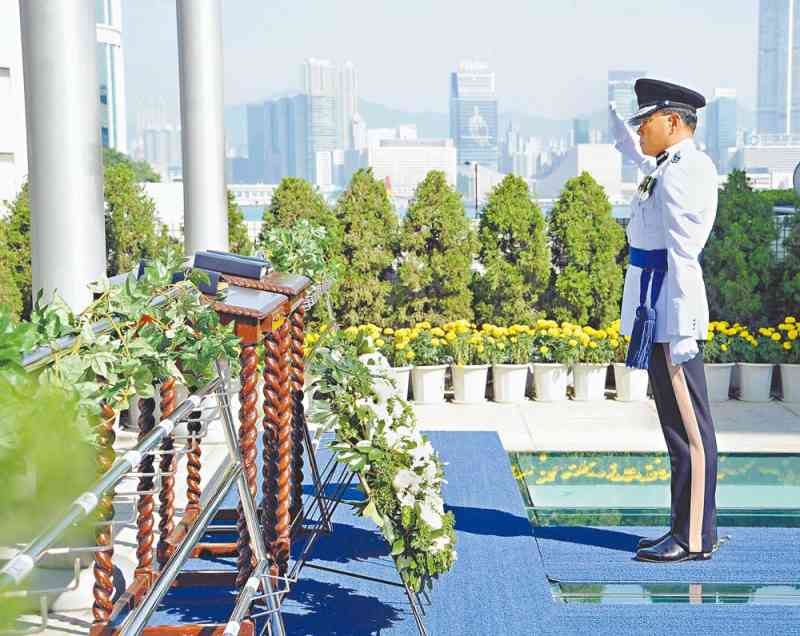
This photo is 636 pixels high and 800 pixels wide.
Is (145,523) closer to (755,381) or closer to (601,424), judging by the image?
(601,424)

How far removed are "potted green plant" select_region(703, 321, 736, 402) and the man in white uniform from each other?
3630 millimetres

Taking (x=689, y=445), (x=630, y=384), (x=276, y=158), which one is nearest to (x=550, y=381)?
(x=630, y=384)

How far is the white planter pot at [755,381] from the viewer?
8.10 meters

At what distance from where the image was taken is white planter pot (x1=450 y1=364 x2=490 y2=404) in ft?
26.7

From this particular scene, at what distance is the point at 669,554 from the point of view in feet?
15.1

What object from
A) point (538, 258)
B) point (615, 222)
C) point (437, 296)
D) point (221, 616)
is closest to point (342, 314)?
point (437, 296)

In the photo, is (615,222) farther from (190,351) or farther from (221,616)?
(190,351)

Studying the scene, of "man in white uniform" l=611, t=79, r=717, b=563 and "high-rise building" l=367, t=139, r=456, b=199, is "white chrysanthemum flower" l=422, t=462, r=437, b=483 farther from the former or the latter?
"high-rise building" l=367, t=139, r=456, b=199

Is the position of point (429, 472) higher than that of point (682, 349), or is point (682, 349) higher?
point (682, 349)

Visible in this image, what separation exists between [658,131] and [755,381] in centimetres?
399

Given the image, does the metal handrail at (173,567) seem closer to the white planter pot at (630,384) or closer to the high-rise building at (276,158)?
the white planter pot at (630,384)

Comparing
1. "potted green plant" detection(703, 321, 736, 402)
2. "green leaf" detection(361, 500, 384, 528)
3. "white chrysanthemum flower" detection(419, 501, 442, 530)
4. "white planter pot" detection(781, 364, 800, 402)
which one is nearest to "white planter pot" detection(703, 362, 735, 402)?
"potted green plant" detection(703, 321, 736, 402)

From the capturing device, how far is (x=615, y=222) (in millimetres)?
9062

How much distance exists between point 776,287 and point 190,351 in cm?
686
